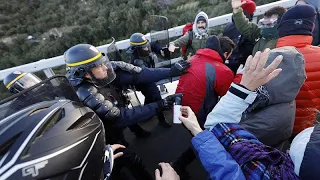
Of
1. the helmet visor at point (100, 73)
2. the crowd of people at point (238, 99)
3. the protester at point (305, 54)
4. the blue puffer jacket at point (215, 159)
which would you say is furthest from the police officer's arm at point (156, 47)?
the blue puffer jacket at point (215, 159)

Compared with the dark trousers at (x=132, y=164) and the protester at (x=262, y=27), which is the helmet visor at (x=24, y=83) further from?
the protester at (x=262, y=27)

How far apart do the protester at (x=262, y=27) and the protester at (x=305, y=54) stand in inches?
23.3

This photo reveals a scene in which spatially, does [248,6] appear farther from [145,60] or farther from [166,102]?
[166,102]

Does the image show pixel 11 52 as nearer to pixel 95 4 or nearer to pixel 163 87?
pixel 95 4

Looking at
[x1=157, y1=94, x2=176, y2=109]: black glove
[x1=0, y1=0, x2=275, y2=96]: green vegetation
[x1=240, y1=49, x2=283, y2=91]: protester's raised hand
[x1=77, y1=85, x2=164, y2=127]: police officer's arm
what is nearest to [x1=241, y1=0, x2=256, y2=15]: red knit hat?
[x1=157, y1=94, x2=176, y2=109]: black glove

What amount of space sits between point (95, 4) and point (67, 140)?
4265 centimetres

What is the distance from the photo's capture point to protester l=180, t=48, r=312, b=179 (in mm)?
1022

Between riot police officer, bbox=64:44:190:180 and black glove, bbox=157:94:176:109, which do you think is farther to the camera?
black glove, bbox=157:94:176:109

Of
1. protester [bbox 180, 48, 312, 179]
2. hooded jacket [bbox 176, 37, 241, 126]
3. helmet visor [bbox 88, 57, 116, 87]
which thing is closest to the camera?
protester [bbox 180, 48, 312, 179]

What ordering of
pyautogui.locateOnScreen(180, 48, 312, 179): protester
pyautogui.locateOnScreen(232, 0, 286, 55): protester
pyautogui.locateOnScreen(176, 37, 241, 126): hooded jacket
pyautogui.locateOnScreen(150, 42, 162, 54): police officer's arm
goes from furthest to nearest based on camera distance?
pyautogui.locateOnScreen(150, 42, 162, 54): police officer's arm < pyautogui.locateOnScreen(232, 0, 286, 55): protester < pyautogui.locateOnScreen(176, 37, 241, 126): hooded jacket < pyautogui.locateOnScreen(180, 48, 312, 179): protester

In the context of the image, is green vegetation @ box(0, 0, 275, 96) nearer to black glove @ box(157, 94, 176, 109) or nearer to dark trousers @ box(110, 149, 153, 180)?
black glove @ box(157, 94, 176, 109)

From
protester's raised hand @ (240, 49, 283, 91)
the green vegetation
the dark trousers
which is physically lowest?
the green vegetation

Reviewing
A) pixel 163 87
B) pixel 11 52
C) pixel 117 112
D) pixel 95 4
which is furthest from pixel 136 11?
pixel 117 112

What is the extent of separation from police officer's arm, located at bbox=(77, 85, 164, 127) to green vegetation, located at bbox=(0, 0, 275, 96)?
70.3 ft
